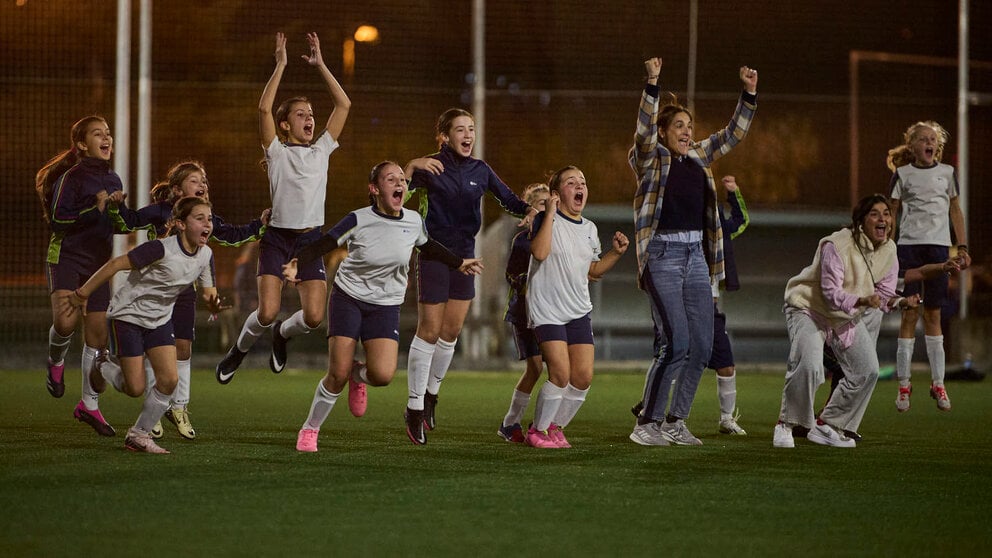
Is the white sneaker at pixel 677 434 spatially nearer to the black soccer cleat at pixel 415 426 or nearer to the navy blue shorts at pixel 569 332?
the navy blue shorts at pixel 569 332

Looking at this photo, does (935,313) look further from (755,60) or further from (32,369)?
(32,369)

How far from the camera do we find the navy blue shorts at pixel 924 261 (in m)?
10.1

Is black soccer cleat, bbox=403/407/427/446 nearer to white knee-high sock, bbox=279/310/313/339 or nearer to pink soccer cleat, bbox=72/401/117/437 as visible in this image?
white knee-high sock, bbox=279/310/313/339

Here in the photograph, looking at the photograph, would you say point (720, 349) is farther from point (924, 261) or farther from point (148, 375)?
point (148, 375)

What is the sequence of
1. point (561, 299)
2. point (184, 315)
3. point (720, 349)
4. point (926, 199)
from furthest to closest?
point (926, 199), point (720, 349), point (184, 315), point (561, 299)

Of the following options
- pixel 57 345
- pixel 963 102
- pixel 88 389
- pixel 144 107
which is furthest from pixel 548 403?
pixel 963 102

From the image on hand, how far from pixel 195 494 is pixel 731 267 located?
12.7 ft

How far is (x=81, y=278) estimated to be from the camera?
8875 millimetres

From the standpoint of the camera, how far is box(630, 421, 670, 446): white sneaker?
7.74 metres

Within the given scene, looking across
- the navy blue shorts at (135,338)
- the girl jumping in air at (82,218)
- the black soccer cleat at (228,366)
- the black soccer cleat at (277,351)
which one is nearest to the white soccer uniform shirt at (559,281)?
the navy blue shorts at (135,338)

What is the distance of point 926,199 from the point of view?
10062 mm

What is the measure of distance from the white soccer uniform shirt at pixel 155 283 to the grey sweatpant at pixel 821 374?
134 inches

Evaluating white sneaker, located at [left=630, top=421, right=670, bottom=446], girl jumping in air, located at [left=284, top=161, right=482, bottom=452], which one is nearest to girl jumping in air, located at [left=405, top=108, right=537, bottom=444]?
girl jumping in air, located at [left=284, top=161, right=482, bottom=452]

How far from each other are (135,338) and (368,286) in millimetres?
1253
